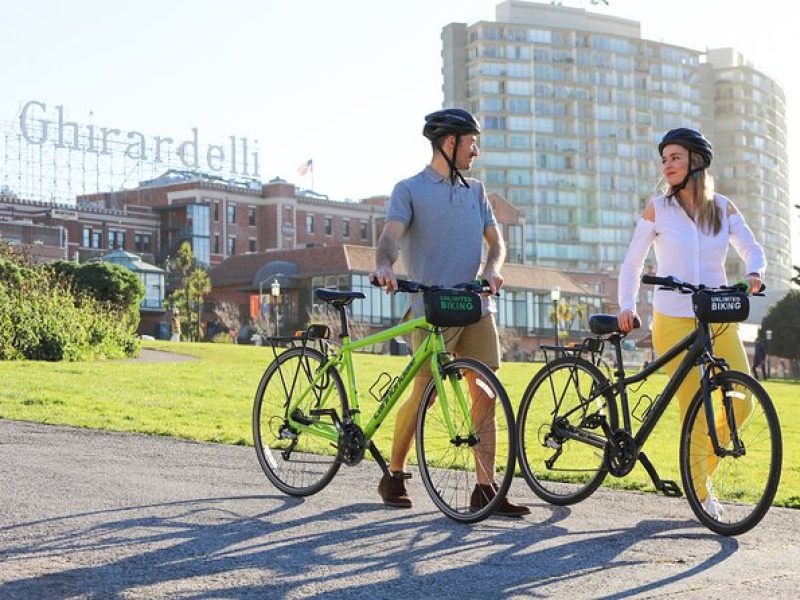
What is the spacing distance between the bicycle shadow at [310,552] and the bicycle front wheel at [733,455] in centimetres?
15

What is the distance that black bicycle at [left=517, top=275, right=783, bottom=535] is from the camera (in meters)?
5.84

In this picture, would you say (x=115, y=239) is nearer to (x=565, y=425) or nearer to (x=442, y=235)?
(x=442, y=235)

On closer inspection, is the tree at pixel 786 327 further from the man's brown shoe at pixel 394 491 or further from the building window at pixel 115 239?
the man's brown shoe at pixel 394 491

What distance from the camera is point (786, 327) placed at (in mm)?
82438

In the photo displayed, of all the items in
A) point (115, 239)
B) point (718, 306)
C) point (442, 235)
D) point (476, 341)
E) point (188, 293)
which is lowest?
point (476, 341)

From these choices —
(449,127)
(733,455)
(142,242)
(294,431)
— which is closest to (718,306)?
(733,455)

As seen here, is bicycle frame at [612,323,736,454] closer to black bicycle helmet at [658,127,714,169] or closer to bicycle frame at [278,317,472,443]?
bicycle frame at [278,317,472,443]

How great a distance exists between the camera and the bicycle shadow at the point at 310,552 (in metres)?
4.50

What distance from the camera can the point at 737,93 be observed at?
174 meters

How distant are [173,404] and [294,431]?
7538mm

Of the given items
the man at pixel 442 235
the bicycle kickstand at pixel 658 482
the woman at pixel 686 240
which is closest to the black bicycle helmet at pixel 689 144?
the woman at pixel 686 240

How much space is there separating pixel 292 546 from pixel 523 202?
145772 mm

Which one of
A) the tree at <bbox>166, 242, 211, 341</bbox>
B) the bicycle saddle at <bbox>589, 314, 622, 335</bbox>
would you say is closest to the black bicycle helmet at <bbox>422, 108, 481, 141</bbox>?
the bicycle saddle at <bbox>589, 314, 622, 335</bbox>

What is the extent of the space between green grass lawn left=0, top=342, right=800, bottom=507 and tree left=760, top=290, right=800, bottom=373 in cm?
6062
